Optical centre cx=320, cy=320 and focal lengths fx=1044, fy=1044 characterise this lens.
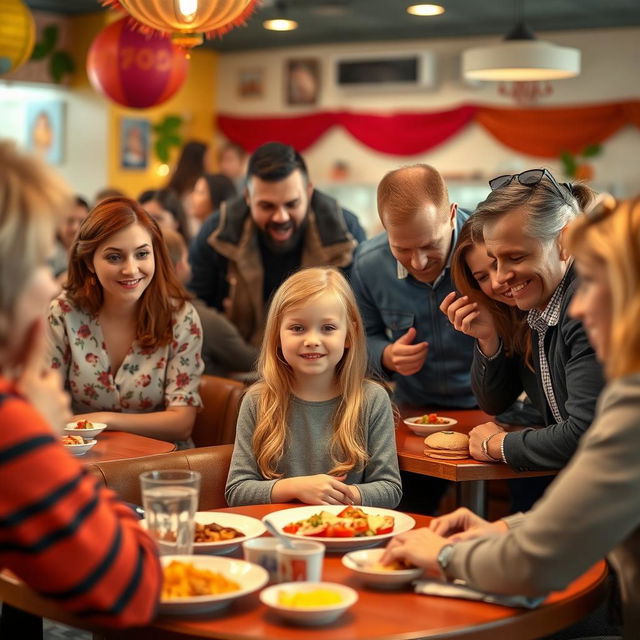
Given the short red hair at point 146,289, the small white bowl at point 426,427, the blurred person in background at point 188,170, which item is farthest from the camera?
the blurred person in background at point 188,170

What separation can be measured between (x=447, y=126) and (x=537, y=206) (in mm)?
8948

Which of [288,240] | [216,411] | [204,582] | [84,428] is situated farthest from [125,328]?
[204,582]

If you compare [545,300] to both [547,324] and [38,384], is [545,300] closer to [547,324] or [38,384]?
[547,324]

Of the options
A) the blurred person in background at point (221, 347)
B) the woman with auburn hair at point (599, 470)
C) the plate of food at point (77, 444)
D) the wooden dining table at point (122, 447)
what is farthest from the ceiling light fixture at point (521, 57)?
the woman with auburn hair at point (599, 470)

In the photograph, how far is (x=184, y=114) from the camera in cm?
1223

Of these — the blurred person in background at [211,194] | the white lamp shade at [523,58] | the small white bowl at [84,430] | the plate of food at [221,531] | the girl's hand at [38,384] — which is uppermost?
the white lamp shade at [523,58]

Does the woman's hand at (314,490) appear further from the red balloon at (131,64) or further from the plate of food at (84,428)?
the red balloon at (131,64)

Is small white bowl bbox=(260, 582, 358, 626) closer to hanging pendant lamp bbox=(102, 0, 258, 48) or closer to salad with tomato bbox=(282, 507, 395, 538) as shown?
salad with tomato bbox=(282, 507, 395, 538)

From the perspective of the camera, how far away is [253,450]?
2.72 metres

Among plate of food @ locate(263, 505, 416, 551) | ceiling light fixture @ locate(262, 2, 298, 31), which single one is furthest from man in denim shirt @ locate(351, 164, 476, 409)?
ceiling light fixture @ locate(262, 2, 298, 31)

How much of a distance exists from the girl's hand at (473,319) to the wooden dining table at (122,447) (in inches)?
36.2

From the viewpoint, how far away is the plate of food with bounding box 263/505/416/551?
6.89 ft

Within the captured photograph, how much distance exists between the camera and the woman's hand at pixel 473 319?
304 centimetres

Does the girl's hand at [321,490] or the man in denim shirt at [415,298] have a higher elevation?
the man in denim shirt at [415,298]
